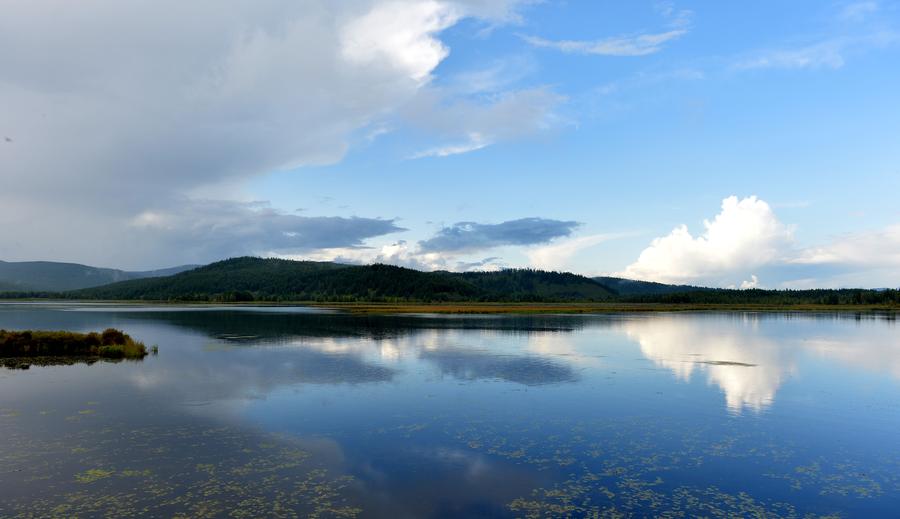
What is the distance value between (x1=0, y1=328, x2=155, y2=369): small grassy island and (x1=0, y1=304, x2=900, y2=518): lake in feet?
16.8

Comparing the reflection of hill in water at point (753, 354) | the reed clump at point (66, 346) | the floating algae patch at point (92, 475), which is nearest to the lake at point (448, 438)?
the floating algae patch at point (92, 475)

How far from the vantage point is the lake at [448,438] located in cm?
1570

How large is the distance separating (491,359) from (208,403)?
23.9 m

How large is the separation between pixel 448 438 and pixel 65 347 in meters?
44.4

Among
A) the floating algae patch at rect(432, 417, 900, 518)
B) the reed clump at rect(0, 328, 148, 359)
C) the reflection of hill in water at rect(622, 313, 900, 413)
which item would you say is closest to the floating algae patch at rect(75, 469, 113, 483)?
the floating algae patch at rect(432, 417, 900, 518)

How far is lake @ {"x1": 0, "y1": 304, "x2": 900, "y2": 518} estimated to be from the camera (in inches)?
618

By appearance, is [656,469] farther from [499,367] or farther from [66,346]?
[66,346]

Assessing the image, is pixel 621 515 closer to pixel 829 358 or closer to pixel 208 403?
pixel 208 403

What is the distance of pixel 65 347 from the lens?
164 ft

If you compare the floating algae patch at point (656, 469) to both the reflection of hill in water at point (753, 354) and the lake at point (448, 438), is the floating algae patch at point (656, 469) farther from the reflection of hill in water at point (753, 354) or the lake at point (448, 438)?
the reflection of hill in water at point (753, 354)

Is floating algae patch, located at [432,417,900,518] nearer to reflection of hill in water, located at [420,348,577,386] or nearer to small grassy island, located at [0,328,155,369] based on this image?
reflection of hill in water, located at [420,348,577,386]

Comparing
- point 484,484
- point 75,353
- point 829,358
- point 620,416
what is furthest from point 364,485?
point 829,358

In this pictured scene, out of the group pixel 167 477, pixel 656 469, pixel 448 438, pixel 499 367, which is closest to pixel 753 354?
pixel 499 367

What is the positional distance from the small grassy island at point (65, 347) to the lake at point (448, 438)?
5.11 meters
